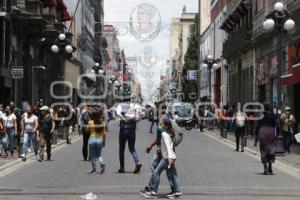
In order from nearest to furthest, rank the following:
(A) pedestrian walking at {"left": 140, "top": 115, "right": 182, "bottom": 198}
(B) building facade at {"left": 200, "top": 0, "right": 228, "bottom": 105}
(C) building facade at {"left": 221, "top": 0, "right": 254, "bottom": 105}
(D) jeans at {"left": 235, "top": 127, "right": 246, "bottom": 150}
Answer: (A) pedestrian walking at {"left": 140, "top": 115, "right": 182, "bottom": 198}, (D) jeans at {"left": 235, "top": 127, "right": 246, "bottom": 150}, (C) building facade at {"left": 221, "top": 0, "right": 254, "bottom": 105}, (B) building facade at {"left": 200, "top": 0, "right": 228, "bottom": 105}

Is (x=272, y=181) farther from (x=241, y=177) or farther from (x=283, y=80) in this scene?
(x=283, y=80)

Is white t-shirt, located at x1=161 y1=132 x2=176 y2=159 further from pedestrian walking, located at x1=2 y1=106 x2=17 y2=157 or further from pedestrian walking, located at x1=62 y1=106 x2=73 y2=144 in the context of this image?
pedestrian walking, located at x1=62 y1=106 x2=73 y2=144

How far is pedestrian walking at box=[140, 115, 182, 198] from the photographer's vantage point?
1490 centimetres

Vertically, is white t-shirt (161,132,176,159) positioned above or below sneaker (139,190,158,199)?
above

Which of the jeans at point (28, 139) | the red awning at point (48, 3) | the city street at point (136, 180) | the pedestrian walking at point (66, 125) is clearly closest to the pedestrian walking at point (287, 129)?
the city street at point (136, 180)

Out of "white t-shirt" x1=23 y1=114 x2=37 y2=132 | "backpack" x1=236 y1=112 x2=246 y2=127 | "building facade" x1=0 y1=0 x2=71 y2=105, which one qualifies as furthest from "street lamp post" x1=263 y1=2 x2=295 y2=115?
"building facade" x1=0 y1=0 x2=71 y2=105

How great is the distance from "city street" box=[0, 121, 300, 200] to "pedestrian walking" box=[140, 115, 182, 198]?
328 mm

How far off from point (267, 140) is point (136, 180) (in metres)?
4.06

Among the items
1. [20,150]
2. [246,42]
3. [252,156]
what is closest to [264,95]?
[246,42]

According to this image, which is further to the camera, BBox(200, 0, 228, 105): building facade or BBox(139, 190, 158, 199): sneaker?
BBox(200, 0, 228, 105): building facade

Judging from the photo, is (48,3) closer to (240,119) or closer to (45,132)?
(240,119)

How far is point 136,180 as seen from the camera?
18406 mm

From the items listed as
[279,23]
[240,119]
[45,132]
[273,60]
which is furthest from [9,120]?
[273,60]

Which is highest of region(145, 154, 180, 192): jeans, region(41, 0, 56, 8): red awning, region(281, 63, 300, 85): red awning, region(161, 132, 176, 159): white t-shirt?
region(41, 0, 56, 8): red awning
